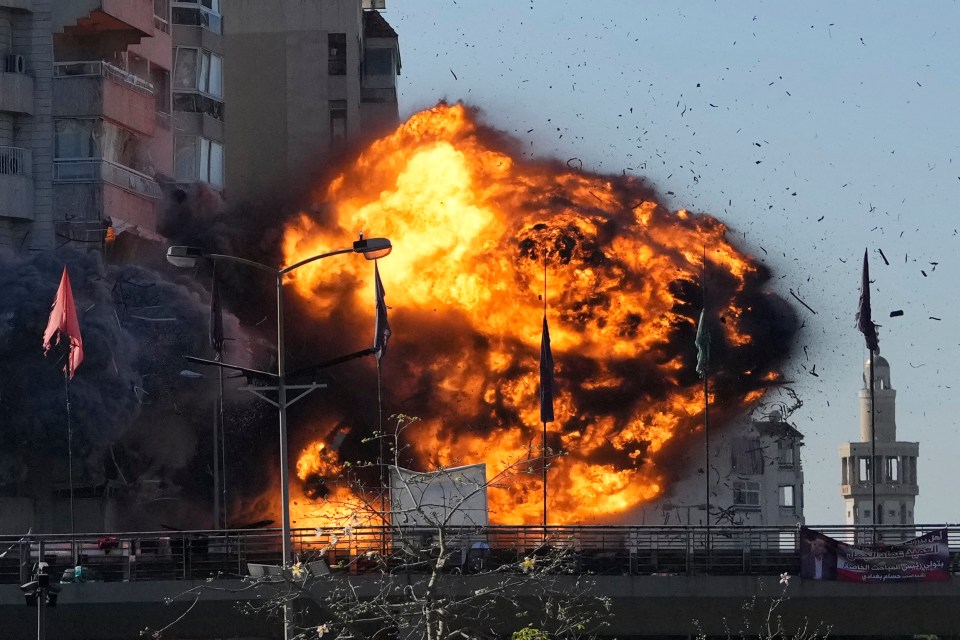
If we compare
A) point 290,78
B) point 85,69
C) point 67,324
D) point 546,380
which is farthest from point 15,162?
point 290,78

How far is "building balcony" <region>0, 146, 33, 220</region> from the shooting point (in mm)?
93688

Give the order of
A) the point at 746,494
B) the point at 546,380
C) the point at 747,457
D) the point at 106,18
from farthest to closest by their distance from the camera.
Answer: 1. the point at 747,457
2. the point at 746,494
3. the point at 106,18
4. the point at 546,380

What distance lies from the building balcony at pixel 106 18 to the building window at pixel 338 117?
843 inches

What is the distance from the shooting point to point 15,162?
94.7 meters

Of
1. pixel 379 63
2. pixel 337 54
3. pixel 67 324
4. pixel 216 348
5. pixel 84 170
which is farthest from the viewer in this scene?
pixel 379 63

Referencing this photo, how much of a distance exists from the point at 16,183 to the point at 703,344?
28226mm

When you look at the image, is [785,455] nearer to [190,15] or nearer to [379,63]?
[379,63]

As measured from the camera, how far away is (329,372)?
102 meters

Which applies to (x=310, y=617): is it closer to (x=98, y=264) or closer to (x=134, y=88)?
(x=98, y=264)

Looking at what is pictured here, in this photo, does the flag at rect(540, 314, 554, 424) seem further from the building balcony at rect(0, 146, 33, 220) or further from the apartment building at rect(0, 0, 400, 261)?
the building balcony at rect(0, 146, 33, 220)

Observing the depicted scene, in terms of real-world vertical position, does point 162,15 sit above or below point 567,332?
above

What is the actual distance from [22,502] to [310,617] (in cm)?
2776

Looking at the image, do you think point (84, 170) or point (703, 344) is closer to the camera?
point (703, 344)

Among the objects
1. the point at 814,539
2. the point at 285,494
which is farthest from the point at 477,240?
the point at 285,494
